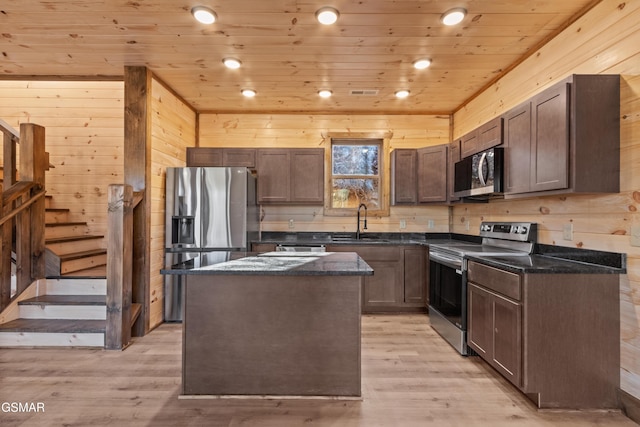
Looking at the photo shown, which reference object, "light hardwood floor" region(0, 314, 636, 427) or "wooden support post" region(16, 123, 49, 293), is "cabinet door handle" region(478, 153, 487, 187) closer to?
"light hardwood floor" region(0, 314, 636, 427)

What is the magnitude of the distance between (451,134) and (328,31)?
8.97 feet

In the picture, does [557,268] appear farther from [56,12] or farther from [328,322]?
[56,12]

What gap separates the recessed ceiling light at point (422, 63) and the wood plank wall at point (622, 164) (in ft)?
2.92

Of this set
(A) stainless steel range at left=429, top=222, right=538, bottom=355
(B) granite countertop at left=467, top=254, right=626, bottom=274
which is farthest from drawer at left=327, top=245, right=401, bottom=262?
(B) granite countertop at left=467, top=254, right=626, bottom=274

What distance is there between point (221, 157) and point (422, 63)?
2.71 meters

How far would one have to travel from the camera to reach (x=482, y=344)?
2.57 metres

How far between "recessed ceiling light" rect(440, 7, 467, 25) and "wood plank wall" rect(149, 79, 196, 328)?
9.43 ft

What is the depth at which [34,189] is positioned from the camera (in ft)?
10.7

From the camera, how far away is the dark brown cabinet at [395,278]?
4.03 metres

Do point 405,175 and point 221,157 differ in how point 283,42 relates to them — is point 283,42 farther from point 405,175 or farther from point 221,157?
point 405,175

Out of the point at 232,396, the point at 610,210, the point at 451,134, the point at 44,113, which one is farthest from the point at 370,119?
the point at 44,113

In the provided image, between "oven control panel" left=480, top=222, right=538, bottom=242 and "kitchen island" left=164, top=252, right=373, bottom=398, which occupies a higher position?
"oven control panel" left=480, top=222, right=538, bottom=242

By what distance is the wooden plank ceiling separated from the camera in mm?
2359

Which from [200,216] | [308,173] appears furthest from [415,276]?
[200,216]
